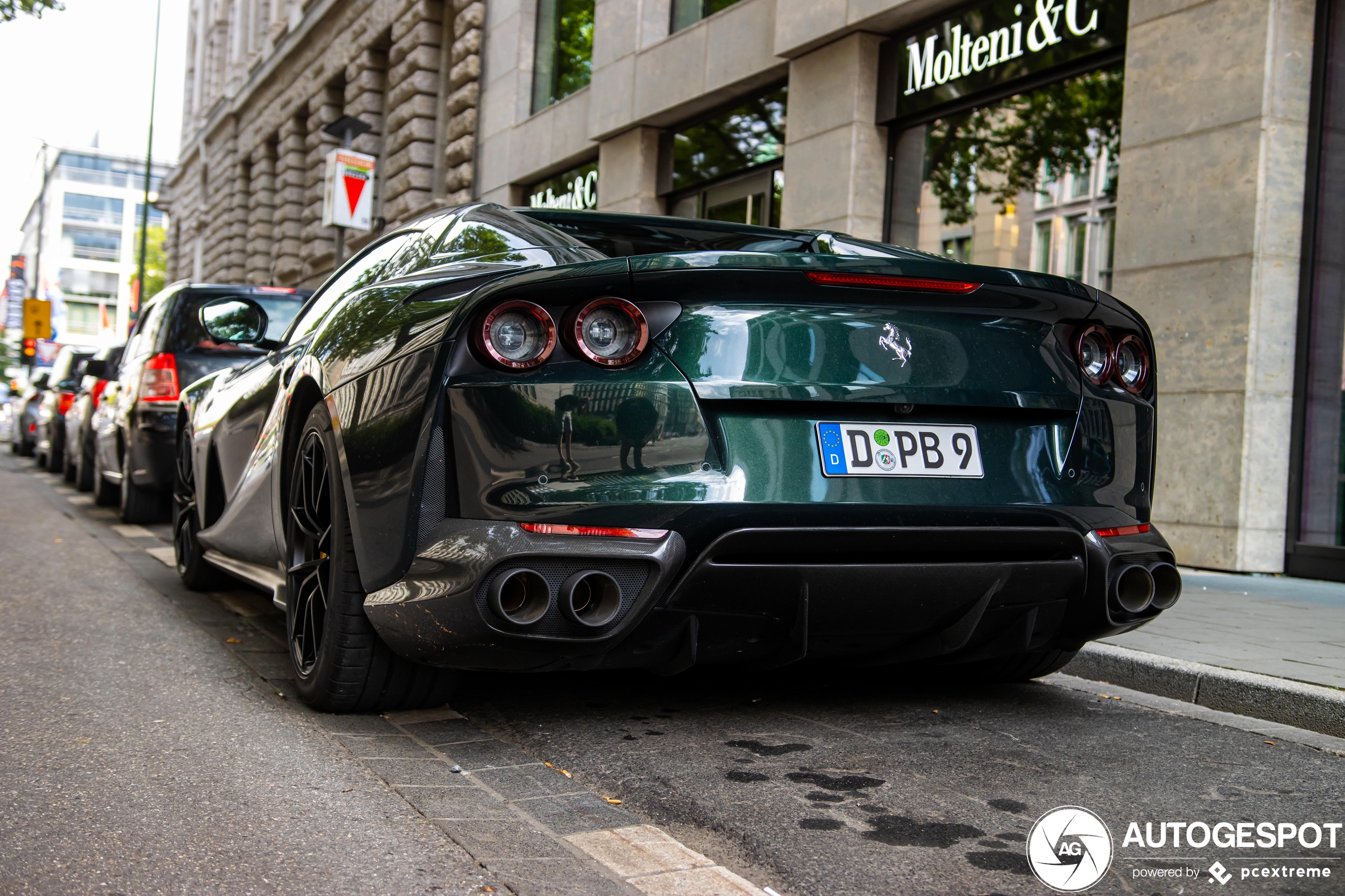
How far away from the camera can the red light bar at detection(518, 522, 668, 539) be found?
2.86 metres

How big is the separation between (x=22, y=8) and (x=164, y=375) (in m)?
11.0

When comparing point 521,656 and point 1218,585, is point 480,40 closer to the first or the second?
point 1218,585

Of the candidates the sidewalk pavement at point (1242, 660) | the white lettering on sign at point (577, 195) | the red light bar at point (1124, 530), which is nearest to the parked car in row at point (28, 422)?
the white lettering on sign at point (577, 195)

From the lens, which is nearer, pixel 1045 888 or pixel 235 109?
pixel 1045 888

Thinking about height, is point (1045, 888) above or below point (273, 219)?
below

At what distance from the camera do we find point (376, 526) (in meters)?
3.17

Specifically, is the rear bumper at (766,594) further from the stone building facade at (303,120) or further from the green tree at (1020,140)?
the stone building facade at (303,120)

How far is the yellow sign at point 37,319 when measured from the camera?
126 ft

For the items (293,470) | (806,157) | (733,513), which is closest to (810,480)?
(733,513)

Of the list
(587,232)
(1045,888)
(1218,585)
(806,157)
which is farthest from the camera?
(806,157)

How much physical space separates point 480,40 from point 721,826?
17569 mm

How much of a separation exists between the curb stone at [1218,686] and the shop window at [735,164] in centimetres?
812

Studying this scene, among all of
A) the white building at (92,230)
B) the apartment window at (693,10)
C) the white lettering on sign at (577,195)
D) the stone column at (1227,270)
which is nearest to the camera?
the stone column at (1227,270)

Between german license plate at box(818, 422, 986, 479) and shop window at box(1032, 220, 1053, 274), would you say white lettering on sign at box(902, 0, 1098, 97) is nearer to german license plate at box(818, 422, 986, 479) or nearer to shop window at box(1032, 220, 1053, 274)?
shop window at box(1032, 220, 1053, 274)
